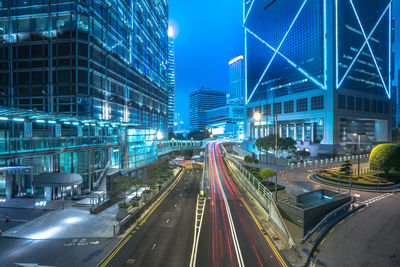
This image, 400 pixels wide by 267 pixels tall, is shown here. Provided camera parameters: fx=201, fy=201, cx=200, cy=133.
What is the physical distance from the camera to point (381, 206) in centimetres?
2338

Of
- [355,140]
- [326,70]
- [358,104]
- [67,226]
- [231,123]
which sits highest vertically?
[326,70]

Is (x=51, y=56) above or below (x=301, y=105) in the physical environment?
above

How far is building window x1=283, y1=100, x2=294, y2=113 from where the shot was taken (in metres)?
92.7

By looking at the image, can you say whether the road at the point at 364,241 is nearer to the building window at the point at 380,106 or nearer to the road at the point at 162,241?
the road at the point at 162,241

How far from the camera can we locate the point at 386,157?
31.9 meters

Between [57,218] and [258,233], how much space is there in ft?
70.0


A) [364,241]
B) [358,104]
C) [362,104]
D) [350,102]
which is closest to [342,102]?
[350,102]

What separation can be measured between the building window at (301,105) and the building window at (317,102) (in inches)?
121

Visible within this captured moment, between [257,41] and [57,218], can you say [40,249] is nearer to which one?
[57,218]

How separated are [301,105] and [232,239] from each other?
8544cm

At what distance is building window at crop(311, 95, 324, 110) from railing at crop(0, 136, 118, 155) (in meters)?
82.4

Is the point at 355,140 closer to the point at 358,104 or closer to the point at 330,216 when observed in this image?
the point at 358,104

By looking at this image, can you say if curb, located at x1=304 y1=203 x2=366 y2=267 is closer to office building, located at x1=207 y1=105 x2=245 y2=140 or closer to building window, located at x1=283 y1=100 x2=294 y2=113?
building window, located at x1=283 y1=100 x2=294 y2=113

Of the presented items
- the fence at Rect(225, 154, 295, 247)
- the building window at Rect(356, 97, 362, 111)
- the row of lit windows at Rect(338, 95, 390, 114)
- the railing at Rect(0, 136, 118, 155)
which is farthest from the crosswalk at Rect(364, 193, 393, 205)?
the building window at Rect(356, 97, 362, 111)
